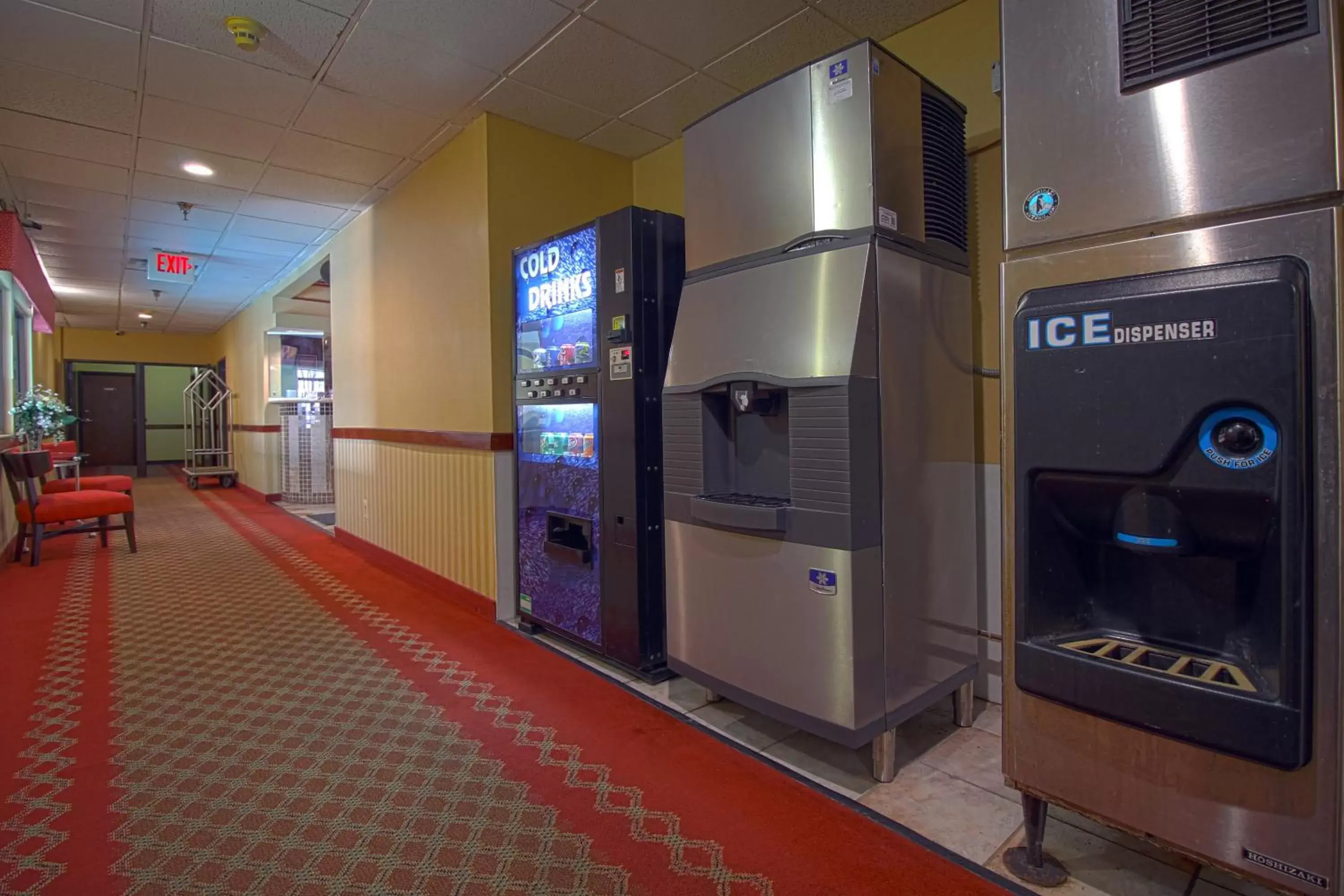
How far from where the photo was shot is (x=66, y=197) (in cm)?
479

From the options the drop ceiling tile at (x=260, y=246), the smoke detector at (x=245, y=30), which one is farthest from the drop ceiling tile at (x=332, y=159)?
the drop ceiling tile at (x=260, y=246)

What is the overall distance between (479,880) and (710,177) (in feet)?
7.09

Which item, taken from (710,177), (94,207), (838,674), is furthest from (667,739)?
(94,207)

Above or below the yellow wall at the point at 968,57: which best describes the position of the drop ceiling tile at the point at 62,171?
above

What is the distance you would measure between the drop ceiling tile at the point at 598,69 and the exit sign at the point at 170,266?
16.0ft

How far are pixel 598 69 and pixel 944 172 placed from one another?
1770mm

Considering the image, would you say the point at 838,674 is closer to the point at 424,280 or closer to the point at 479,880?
the point at 479,880

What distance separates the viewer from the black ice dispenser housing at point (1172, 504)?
1.09 meters

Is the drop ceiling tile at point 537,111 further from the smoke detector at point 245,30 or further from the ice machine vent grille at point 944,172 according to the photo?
the ice machine vent grille at point 944,172

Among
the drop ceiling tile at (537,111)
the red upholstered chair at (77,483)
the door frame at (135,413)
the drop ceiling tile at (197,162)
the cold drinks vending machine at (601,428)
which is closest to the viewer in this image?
the cold drinks vending machine at (601,428)

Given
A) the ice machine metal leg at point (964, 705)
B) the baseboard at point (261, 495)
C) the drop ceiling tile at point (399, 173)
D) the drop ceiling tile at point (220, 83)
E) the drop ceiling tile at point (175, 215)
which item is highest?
the drop ceiling tile at point (175, 215)

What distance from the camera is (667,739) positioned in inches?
85.7

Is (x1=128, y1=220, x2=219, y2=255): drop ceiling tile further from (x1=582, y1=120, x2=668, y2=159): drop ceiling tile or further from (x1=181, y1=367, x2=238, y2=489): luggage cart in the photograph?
(x1=181, y1=367, x2=238, y2=489): luggage cart

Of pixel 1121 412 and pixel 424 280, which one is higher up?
pixel 424 280
